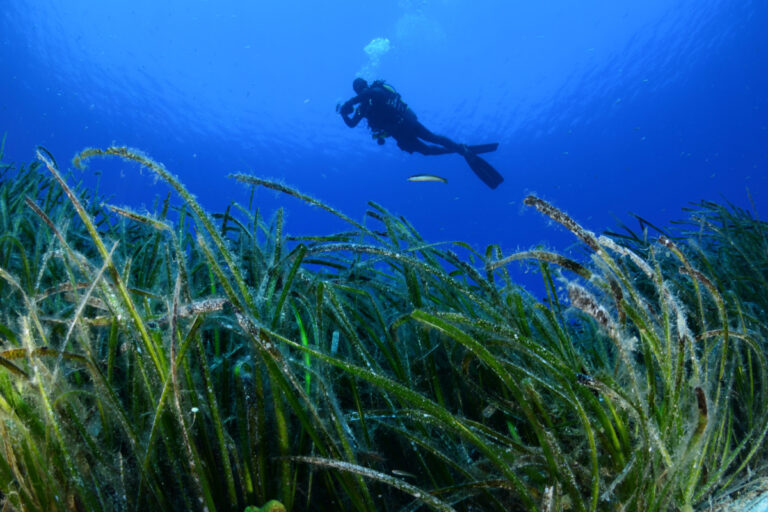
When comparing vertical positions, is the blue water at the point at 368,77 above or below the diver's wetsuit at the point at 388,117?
above

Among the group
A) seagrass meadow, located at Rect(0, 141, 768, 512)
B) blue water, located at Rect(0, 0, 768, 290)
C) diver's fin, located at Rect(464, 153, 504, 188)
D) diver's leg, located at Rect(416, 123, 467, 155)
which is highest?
blue water, located at Rect(0, 0, 768, 290)

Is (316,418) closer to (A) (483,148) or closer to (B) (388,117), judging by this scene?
(B) (388,117)

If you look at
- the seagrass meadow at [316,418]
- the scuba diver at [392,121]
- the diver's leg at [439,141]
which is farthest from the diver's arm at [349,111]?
the seagrass meadow at [316,418]

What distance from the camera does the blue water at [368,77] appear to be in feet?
173

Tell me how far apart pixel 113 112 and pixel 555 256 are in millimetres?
72673

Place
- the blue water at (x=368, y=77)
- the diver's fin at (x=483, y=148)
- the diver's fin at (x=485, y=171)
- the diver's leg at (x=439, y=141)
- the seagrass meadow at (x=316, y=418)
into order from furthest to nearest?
1. the blue water at (x=368, y=77)
2. the diver's leg at (x=439, y=141)
3. the diver's fin at (x=485, y=171)
4. the diver's fin at (x=483, y=148)
5. the seagrass meadow at (x=316, y=418)

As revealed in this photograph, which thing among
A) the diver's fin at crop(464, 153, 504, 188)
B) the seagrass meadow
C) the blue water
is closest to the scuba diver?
the diver's fin at crop(464, 153, 504, 188)

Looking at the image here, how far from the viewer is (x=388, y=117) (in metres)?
16.5

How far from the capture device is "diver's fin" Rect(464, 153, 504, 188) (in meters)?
17.4

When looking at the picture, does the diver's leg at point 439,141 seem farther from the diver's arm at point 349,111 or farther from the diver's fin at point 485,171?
the diver's arm at point 349,111

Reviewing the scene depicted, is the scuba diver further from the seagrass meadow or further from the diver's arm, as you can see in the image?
the seagrass meadow

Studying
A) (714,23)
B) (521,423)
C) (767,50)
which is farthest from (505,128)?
(521,423)

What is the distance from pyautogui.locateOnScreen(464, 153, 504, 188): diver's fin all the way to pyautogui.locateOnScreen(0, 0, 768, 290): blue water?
3518cm

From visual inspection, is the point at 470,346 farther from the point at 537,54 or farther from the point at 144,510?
the point at 537,54
